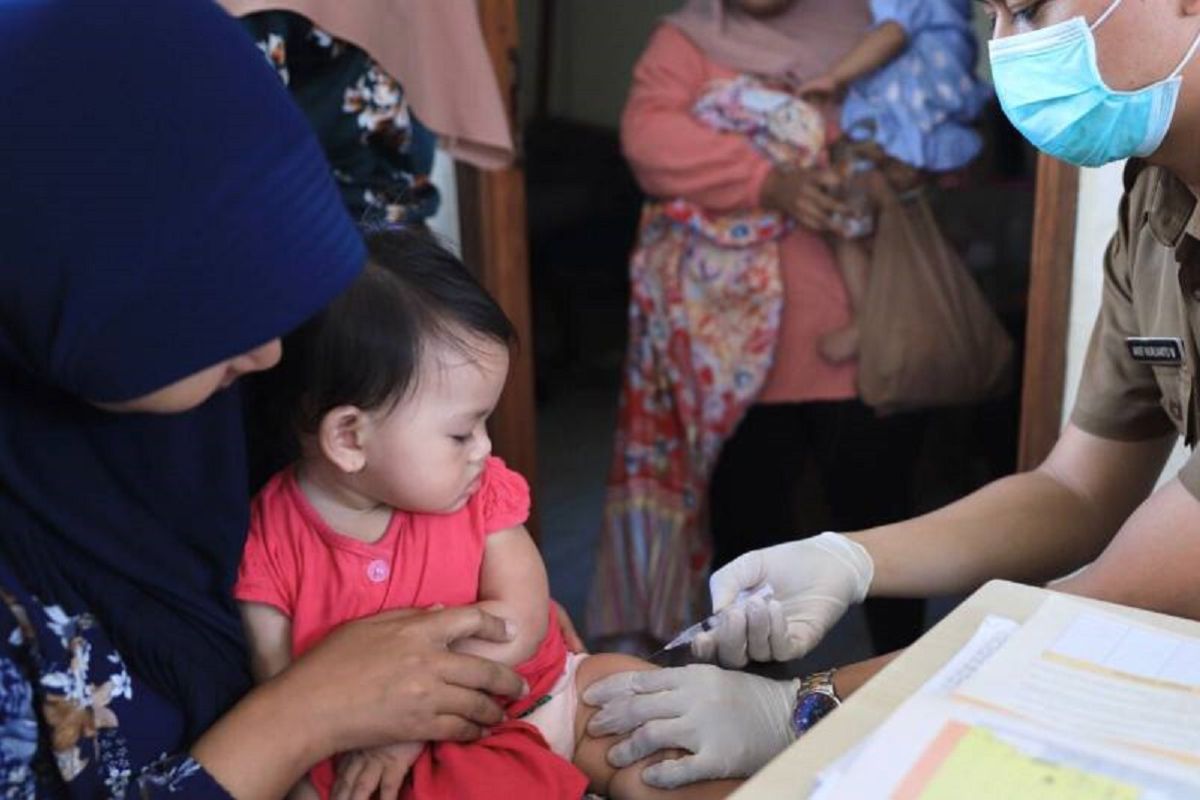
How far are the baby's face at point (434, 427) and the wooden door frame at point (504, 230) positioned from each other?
1340mm

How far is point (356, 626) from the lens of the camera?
1.15 metres

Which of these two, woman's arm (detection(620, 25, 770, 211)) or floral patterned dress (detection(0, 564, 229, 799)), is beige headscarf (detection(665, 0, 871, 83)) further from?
floral patterned dress (detection(0, 564, 229, 799))

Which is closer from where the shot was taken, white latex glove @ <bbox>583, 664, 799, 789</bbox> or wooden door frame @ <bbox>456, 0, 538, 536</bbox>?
white latex glove @ <bbox>583, 664, 799, 789</bbox>

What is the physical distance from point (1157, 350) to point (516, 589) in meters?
0.72

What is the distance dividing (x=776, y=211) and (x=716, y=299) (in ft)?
0.67

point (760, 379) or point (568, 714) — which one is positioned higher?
point (568, 714)

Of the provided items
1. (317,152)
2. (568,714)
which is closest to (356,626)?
(568,714)

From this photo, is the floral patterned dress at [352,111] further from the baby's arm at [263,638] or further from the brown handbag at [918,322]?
the brown handbag at [918,322]

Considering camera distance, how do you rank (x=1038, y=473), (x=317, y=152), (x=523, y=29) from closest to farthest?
(x=317, y=152)
(x=1038, y=473)
(x=523, y=29)

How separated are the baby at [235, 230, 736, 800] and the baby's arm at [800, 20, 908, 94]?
4.91 ft

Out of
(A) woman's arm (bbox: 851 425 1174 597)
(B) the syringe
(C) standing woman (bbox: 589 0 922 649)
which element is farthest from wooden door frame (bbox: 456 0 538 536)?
(B) the syringe

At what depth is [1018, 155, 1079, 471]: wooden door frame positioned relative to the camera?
2268 mm

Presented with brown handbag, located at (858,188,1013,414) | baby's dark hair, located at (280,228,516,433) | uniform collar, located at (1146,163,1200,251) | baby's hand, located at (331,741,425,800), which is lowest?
brown handbag, located at (858,188,1013,414)

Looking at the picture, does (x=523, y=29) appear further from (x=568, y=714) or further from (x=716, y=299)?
(x=568, y=714)
